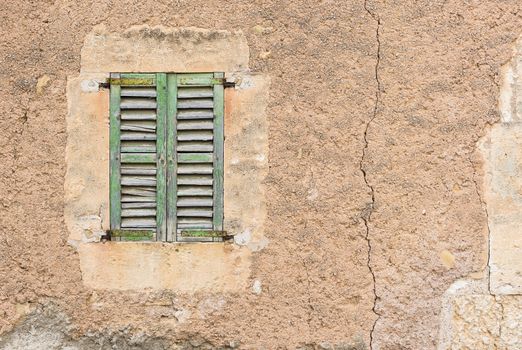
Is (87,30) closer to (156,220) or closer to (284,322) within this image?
(156,220)

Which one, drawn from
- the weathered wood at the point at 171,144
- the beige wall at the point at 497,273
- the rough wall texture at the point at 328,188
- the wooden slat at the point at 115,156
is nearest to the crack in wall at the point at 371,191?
the rough wall texture at the point at 328,188

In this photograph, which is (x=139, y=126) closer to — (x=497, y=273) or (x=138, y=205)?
(x=138, y=205)

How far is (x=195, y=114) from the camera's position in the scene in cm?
334

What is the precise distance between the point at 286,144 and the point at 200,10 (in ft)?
2.74

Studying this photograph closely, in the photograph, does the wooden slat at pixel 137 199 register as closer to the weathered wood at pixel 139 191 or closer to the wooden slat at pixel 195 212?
the weathered wood at pixel 139 191

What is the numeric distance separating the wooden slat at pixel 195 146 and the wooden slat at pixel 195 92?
246 millimetres

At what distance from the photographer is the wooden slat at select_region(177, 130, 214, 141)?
333cm

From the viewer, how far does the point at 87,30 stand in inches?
132

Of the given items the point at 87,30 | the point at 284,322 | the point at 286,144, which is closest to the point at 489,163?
the point at 286,144

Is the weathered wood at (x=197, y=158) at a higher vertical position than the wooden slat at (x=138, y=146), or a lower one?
lower

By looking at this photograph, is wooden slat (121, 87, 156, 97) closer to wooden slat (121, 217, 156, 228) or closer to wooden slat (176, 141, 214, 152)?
wooden slat (176, 141, 214, 152)

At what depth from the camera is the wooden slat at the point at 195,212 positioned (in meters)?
3.33

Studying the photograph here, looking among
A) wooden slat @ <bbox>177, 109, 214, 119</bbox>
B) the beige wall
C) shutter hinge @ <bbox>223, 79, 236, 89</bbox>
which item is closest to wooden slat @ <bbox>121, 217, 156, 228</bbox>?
wooden slat @ <bbox>177, 109, 214, 119</bbox>

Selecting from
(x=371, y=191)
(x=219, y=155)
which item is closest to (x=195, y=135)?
(x=219, y=155)
